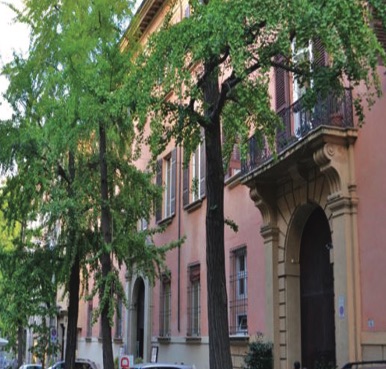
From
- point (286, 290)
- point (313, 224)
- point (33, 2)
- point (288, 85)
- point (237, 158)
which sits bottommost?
point (286, 290)

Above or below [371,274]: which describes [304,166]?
above

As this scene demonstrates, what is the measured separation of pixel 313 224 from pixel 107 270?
502 cm

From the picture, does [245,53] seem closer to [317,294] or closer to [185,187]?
[317,294]

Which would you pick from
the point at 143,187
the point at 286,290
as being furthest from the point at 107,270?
the point at 286,290

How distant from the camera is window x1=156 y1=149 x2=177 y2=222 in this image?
24312 mm

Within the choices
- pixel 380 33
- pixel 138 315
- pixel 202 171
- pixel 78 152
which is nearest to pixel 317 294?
pixel 380 33

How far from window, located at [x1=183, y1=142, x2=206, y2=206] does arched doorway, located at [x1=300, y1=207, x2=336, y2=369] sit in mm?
5734

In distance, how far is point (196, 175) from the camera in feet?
71.5

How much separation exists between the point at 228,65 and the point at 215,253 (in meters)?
3.25

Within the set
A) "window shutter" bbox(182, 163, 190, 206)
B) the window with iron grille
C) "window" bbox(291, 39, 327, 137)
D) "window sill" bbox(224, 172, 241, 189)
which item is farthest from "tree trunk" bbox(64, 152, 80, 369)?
"window" bbox(291, 39, 327, 137)

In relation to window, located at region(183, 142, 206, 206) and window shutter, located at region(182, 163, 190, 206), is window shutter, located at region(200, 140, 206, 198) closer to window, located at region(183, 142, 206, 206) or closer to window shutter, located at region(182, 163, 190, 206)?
window, located at region(183, 142, 206, 206)

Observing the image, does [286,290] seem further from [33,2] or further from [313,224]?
[33,2]

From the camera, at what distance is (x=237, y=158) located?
18484 mm

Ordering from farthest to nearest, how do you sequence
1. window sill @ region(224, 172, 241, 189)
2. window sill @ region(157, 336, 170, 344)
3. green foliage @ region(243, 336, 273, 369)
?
window sill @ region(157, 336, 170, 344) → window sill @ region(224, 172, 241, 189) → green foliage @ region(243, 336, 273, 369)
